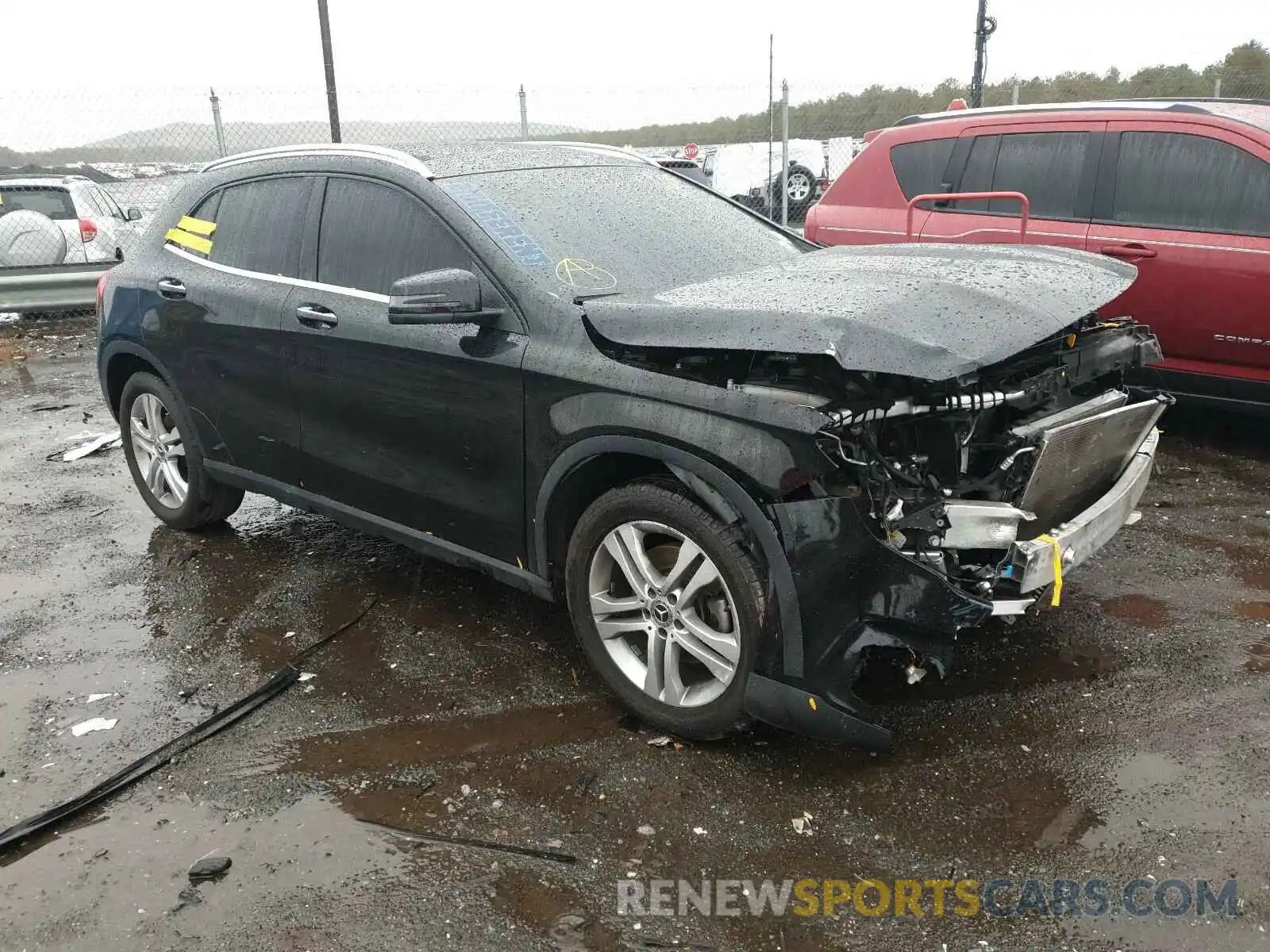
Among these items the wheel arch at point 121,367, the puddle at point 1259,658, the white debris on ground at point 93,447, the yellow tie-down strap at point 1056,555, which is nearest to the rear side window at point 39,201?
the white debris on ground at point 93,447

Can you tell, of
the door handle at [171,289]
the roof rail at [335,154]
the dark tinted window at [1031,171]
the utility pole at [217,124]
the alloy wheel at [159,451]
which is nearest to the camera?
the roof rail at [335,154]

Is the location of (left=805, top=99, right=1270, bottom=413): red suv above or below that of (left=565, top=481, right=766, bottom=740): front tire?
above

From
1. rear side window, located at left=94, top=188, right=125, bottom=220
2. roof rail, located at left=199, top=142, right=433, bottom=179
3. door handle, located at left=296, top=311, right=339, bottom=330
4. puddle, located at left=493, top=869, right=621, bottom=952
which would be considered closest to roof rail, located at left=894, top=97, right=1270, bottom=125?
roof rail, located at left=199, top=142, right=433, bottom=179

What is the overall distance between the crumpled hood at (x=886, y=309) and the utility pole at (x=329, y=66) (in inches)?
344

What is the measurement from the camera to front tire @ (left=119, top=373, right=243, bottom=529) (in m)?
4.87

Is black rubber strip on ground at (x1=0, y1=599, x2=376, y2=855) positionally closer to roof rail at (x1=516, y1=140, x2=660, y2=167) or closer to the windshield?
the windshield

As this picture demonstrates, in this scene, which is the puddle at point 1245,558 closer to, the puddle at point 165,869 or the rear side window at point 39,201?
the puddle at point 165,869

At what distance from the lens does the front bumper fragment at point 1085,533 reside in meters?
2.86

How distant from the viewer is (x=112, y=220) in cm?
1227

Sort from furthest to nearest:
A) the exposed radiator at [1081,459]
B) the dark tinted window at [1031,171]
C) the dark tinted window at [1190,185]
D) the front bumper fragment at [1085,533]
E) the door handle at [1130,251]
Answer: the dark tinted window at [1031,171], the door handle at [1130,251], the dark tinted window at [1190,185], the exposed radiator at [1081,459], the front bumper fragment at [1085,533]

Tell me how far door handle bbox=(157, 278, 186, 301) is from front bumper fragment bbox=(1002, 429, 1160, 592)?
375cm

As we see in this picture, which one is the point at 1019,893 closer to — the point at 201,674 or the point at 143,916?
the point at 143,916

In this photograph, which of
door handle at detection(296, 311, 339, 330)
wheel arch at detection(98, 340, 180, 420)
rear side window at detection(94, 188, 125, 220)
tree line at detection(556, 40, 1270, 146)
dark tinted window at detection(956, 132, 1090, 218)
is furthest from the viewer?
tree line at detection(556, 40, 1270, 146)

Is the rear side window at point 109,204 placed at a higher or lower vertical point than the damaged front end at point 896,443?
higher
